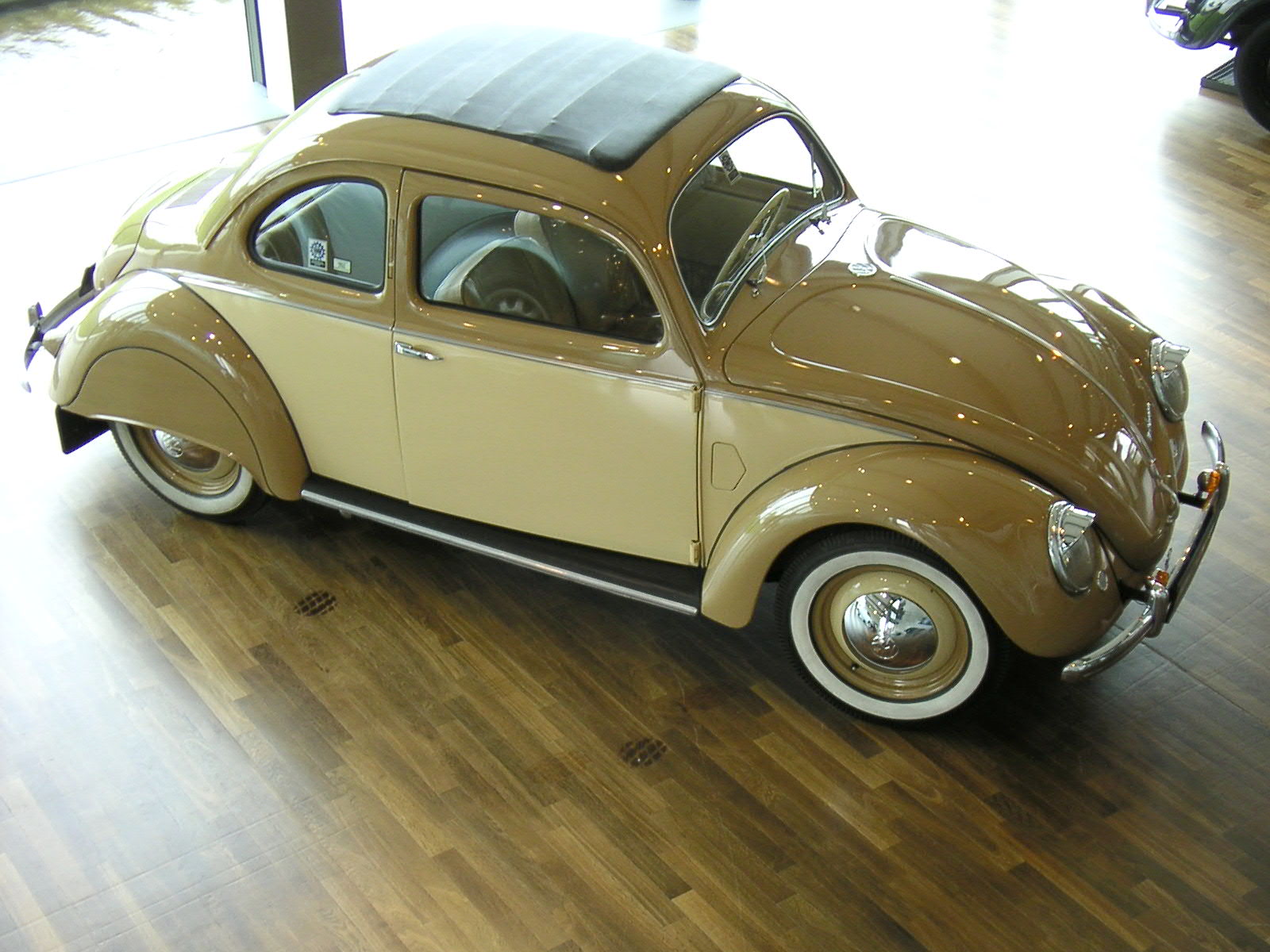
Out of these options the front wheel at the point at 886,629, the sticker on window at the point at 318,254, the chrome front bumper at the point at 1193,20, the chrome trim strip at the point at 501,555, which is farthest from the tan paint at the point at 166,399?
the chrome front bumper at the point at 1193,20

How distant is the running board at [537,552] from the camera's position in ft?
13.4

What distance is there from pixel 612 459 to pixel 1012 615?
3.95ft

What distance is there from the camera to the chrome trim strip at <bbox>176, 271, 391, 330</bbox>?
4113 mm

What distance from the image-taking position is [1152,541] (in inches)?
150

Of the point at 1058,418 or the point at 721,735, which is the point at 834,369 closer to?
the point at 1058,418

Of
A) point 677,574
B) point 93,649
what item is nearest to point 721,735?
point 677,574

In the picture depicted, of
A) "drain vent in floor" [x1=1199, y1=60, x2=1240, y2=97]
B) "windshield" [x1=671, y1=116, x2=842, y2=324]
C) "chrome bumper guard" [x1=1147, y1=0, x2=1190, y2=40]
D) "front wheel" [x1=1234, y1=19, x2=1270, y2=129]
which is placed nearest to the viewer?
"windshield" [x1=671, y1=116, x2=842, y2=324]

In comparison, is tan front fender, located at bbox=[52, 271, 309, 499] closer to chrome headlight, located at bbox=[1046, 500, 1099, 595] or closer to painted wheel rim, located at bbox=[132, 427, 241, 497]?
painted wheel rim, located at bbox=[132, 427, 241, 497]

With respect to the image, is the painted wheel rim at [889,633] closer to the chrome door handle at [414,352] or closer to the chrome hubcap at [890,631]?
the chrome hubcap at [890,631]

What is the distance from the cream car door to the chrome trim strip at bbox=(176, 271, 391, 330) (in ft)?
0.47

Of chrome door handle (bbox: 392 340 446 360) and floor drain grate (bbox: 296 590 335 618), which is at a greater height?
chrome door handle (bbox: 392 340 446 360)

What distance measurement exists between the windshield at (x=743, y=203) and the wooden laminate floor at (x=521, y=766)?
119cm

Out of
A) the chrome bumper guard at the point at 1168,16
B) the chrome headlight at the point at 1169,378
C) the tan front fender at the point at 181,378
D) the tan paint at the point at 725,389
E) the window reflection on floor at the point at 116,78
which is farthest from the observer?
the chrome bumper guard at the point at 1168,16

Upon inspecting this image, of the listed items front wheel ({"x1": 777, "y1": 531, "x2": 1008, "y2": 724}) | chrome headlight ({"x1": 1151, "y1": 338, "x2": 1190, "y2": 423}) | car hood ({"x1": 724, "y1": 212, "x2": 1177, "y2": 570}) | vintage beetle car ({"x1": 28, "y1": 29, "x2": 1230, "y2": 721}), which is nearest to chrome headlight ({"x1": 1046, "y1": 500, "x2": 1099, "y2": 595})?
vintage beetle car ({"x1": 28, "y1": 29, "x2": 1230, "y2": 721})
